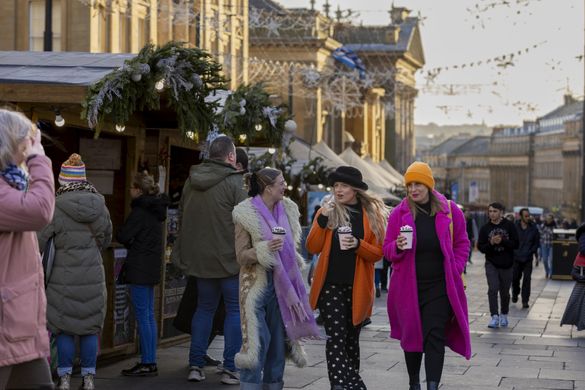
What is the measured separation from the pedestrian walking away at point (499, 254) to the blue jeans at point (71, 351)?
29.0ft

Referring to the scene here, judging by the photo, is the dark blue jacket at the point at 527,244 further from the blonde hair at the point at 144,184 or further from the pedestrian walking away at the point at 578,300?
the blonde hair at the point at 144,184

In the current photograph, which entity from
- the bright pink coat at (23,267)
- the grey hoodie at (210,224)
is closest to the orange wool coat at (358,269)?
the grey hoodie at (210,224)

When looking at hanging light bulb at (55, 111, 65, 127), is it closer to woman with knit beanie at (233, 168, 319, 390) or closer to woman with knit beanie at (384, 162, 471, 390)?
woman with knit beanie at (233, 168, 319, 390)

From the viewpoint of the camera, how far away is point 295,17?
63250mm

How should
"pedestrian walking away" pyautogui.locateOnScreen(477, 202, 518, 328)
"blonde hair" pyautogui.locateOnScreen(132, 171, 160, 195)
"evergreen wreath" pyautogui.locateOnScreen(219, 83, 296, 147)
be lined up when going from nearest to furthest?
"blonde hair" pyautogui.locateOnScreen(132, 171, 160, 195), "evergreen wreath" pyautogui.locateOnScreen(219, 83, 296, 147), "pedestrian walking away" pyautogui.locateOnScreen(477, 202, 518, 328)

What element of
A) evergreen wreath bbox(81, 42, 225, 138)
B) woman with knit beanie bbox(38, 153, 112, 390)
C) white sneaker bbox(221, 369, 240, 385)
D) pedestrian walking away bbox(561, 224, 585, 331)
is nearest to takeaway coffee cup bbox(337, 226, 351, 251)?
woman with knit beanie bbox(38, 153, 112, 390)

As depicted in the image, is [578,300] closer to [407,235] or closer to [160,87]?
[160,87]

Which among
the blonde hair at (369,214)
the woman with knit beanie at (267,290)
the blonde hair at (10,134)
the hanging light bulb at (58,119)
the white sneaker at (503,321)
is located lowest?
the white sneaker at (503,321)

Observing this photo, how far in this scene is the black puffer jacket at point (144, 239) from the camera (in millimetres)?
11641

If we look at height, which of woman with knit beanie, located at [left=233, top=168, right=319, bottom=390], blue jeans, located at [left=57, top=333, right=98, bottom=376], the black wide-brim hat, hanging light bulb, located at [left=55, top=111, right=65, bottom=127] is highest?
hanging light bulb, located at [left=55, top=111, right=65, bottom=127]

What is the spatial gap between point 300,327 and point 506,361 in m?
4.63

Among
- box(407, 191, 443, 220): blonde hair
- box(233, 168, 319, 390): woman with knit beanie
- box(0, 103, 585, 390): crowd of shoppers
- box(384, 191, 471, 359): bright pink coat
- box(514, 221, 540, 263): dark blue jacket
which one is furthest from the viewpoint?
box(514, 221, 540, 263): dark blue jacket

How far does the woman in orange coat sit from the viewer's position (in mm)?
10102

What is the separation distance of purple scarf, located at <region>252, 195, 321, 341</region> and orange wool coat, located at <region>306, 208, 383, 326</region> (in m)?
0.18
